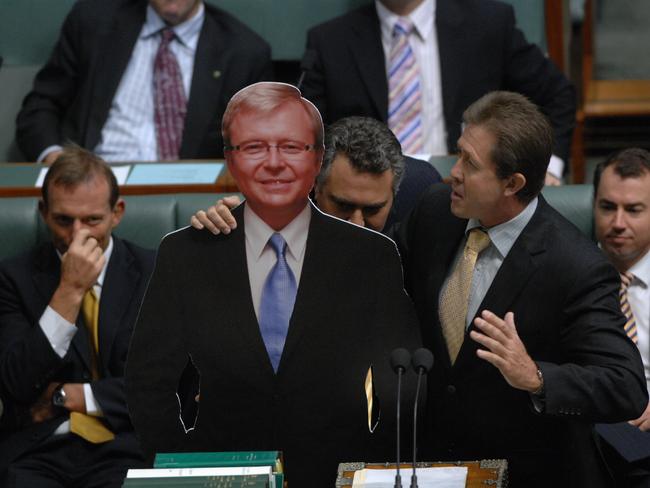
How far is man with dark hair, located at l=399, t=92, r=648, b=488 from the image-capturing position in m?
2.02

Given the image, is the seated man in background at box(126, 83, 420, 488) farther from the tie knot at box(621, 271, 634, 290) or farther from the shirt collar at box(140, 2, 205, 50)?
the shirt collar at box(140, 2, 205, 50)

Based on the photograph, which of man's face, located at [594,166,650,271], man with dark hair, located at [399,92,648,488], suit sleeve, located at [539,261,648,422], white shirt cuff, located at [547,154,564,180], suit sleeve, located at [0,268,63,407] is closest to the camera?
suit sleeve, located at [539,261,648,422]

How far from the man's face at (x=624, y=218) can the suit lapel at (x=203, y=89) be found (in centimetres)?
115

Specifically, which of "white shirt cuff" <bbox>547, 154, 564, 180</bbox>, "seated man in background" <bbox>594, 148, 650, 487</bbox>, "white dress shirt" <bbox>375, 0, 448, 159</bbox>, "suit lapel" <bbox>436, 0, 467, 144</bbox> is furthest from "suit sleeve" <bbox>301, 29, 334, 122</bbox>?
"seated man in background" <bbox>594, 148, 650, 487</bbox>

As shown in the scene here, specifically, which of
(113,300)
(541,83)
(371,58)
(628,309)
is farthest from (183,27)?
(628,309)

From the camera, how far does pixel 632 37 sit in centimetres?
494

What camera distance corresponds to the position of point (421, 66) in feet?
10.8

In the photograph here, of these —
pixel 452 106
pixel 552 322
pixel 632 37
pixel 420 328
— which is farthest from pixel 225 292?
pixel 632 37

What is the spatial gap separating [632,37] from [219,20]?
6.90 ft

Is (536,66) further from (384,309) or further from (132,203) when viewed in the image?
(384,309)

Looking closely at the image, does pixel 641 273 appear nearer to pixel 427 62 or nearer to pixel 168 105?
pixel 427 62

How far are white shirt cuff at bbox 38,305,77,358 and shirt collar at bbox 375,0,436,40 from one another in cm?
127

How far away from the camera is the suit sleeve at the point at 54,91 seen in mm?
3447

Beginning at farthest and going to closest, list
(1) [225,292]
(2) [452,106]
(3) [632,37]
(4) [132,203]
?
(3) [632,37], (2) [452,106], (4) [132,203], (1) [225,292]
